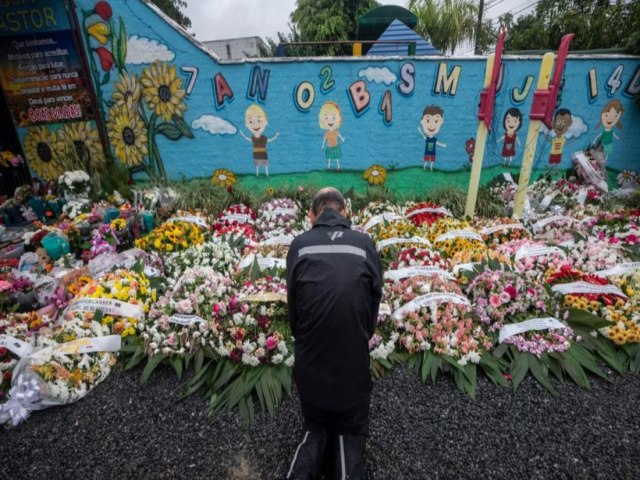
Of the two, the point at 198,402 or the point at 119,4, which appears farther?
the point at 119,4

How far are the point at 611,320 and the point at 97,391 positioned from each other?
163 inches

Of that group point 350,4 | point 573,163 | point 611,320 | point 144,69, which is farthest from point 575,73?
point 350,4

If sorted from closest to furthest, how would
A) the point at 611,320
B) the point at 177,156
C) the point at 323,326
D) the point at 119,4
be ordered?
the point at 323,326, the point at 611,320, the point at 119,4, the point at 177,156

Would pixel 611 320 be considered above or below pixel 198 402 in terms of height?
above

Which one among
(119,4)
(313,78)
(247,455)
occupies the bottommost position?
(247,455)

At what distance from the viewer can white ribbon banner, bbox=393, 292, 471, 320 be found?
9.91 ft

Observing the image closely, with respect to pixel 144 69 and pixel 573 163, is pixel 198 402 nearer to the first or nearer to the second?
pixel 144 69

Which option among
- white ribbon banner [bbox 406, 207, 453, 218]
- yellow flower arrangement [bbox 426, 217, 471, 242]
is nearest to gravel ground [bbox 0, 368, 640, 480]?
yellow flower arrangement [bbox 426, 217, 471, 242]

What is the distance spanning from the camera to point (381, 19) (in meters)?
10.5

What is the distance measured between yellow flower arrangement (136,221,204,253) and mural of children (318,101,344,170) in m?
2.91

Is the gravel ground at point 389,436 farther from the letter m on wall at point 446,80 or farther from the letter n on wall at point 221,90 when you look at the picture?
the letter m on wall at point 446,80

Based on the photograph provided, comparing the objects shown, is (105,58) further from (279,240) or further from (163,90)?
(279,240)

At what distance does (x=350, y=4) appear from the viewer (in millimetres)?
18641

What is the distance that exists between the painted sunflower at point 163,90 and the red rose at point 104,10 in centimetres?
89
